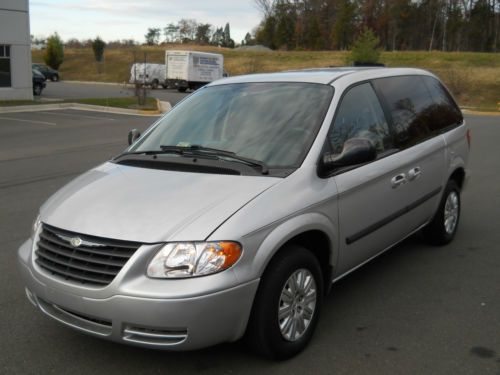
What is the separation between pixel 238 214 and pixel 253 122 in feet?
3.89

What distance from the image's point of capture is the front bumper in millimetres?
2887

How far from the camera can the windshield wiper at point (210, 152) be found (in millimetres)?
3660

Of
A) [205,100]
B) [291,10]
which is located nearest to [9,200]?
[205,100]

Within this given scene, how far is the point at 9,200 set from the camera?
769 cm

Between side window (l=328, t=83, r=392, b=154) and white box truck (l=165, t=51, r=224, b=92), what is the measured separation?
3827cm

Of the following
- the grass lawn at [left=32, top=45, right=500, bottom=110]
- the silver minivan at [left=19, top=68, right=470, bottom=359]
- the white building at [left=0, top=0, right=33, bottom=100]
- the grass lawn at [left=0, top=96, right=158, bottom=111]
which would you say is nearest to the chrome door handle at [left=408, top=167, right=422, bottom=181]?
the silver minivan at [left=19, top=68, right=470, bottom=359]

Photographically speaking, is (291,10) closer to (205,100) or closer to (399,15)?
(399,15)

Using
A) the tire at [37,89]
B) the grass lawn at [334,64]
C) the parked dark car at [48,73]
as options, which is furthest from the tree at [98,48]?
the tire at [37,89]

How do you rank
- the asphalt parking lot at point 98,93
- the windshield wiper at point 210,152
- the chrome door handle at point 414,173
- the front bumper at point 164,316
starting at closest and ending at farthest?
the front bumper at point 164,316
the windshield wiper at point 210,152
the chrome door handle at point 414,173
the asphalt parking lot at point 98,93

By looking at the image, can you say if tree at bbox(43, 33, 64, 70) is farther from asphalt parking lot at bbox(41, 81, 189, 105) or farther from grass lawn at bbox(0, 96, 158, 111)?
grass lawn at bbox(0, 96, 158, 111)

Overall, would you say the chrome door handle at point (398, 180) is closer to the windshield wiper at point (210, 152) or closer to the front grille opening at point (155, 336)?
the windshield wiper at point (210, 152)

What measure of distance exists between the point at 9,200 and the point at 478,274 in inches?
235

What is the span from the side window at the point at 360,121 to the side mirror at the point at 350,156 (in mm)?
140

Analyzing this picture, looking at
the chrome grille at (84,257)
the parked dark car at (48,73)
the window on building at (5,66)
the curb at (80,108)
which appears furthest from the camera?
the parked dark car at (48,73)
